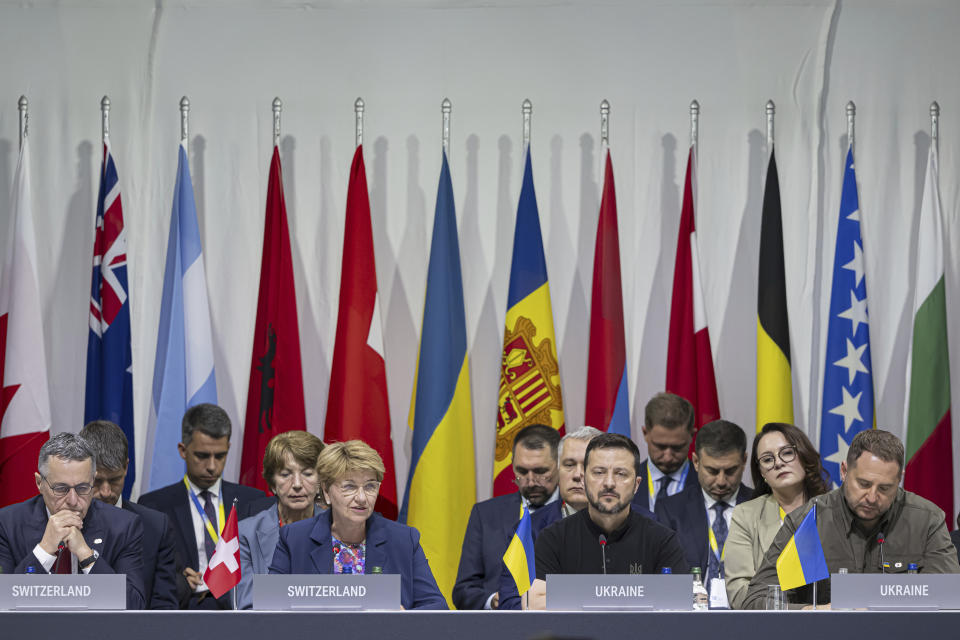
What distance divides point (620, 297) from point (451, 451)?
124 centimetres

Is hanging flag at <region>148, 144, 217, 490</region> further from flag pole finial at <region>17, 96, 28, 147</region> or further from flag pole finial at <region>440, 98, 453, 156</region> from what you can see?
flag pole finial at <region>440, 98, 453, 156</region>

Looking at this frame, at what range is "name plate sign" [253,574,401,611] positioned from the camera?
379cm

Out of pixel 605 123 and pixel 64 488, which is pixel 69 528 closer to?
pixel 64 488

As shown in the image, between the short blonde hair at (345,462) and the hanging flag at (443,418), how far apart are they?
82.6 inches

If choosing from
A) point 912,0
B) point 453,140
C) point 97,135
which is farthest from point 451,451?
point 912,0

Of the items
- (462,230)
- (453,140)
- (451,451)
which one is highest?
(453,140)

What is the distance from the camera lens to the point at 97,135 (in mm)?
7391

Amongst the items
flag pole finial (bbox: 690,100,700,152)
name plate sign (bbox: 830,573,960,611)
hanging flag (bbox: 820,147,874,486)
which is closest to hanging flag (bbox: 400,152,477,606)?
flag pole finial (bbox: 690,100,700,152)

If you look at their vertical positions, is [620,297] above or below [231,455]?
above

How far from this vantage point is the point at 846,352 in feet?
22.2

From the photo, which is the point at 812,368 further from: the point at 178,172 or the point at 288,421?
the point at 178,172

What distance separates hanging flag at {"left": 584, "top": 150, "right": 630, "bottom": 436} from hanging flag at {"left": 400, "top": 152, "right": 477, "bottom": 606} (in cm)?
69

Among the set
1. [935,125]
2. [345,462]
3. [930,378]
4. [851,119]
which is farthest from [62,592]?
[935,125]

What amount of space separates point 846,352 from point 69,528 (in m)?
4.21
